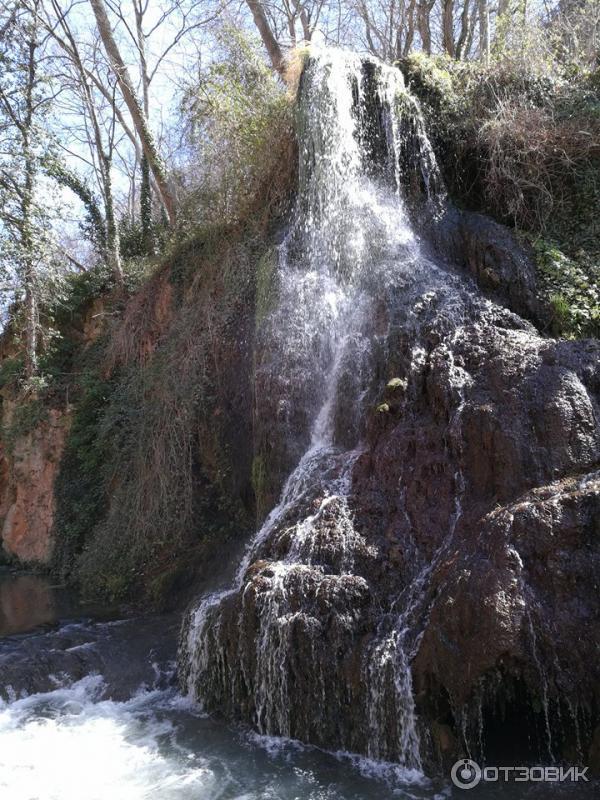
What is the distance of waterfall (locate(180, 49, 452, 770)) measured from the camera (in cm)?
462

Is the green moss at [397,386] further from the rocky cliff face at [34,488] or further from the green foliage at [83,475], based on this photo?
the rocky cliff face at [34,488]

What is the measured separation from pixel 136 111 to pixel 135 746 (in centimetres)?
1262

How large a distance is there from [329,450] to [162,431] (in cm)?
324

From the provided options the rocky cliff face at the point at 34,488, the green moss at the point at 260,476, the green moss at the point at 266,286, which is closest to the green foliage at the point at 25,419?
the rocky cliff face at the point at 34,488

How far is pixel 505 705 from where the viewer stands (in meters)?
4.30

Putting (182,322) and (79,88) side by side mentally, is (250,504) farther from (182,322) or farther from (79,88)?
(79,88)

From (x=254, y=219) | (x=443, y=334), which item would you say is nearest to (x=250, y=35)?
(x=254, y=219)

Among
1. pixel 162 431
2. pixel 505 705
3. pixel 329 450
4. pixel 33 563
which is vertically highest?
pixel 162 431

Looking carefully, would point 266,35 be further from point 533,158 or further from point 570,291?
point 570,291

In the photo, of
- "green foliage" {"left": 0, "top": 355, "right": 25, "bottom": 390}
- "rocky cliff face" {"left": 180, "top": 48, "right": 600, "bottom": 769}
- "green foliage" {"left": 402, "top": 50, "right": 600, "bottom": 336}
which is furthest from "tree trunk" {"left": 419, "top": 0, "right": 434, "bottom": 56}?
"green foliage" {"left": 0, "top": 355, "right": 25, "bottom": 390}

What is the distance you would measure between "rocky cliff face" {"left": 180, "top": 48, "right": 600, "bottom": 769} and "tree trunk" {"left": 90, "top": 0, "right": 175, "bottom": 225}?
658 centimetres

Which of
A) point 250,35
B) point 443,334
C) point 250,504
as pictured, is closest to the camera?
point 443,334

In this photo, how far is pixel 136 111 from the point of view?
45.4 feet

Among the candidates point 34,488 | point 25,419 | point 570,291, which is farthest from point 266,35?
point 34,488
